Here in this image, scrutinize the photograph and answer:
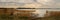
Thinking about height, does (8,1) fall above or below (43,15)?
above

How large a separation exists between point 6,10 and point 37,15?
216mm

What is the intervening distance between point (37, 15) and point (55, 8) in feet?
0.44

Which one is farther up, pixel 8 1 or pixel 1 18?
pixel 8 1

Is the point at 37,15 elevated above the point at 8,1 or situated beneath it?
situated beneath

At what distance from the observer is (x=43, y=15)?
619 mm

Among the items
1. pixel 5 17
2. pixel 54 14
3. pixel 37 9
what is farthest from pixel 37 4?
pixel 5 17

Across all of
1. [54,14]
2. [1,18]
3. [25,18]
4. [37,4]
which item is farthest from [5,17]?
[54,14]

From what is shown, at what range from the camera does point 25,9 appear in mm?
608

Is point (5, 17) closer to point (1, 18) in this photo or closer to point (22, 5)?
point (1, 18)

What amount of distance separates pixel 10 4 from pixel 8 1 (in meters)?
0.03

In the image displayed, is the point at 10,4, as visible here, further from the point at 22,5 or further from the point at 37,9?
the point at 37,9

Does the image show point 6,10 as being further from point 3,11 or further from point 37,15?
point 37,15

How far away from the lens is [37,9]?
0.61 m

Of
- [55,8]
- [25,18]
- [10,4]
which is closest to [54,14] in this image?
[55,8]
